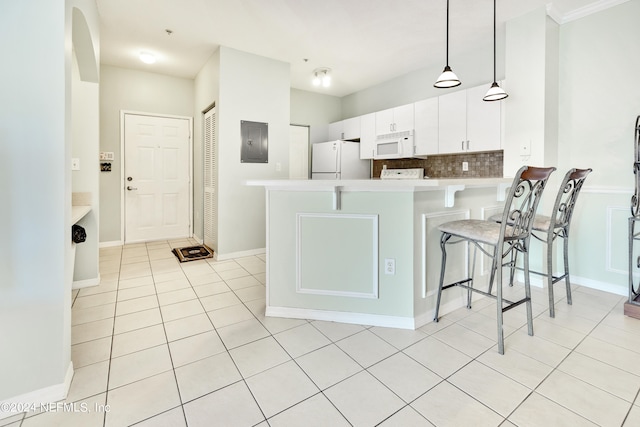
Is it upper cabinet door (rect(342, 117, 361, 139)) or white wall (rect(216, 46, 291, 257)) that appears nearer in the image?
white wall (rect(216, 46, 291, 257))

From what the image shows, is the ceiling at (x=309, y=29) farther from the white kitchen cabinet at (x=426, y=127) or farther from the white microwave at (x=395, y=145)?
the white microwave at (x=395, y=145)

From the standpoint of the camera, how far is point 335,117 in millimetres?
6184

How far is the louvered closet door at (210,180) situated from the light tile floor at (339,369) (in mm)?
1773

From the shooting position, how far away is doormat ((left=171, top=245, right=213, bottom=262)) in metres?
4.07

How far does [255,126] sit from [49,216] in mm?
3090

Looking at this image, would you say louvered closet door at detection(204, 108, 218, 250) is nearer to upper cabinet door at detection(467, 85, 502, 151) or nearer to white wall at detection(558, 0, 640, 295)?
upper cabinet door at detection(467, 85, 502, 151)

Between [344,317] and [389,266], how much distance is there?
20.0 inches

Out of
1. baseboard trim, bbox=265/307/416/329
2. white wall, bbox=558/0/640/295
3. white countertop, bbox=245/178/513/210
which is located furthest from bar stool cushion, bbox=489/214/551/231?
baseboard trim, bbox=265/307/416/329

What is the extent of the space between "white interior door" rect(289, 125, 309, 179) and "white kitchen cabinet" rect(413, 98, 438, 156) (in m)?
2.16

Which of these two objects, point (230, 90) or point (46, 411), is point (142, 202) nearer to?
point (230, 90)

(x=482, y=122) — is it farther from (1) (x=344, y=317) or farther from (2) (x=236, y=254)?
(2) (x=236, y=254)

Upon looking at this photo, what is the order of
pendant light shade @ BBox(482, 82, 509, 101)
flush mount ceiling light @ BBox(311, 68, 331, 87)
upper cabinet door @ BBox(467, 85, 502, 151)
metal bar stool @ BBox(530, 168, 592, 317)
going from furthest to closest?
flush mount ceiling light @ BBox(311, 68, 331, 87)
upper cabinet door @ BBox(467, 85, 502, 151)
pendant light shade @ BBox(482, 82, 509, 101)
metal bar stool @ BBox(530, 168, 592, 317)

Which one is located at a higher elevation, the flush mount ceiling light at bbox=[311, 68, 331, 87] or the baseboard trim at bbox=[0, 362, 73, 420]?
the flush mount ceiling light at bbox=[311, 68, 331, 87]

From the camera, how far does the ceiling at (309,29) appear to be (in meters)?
2.99
